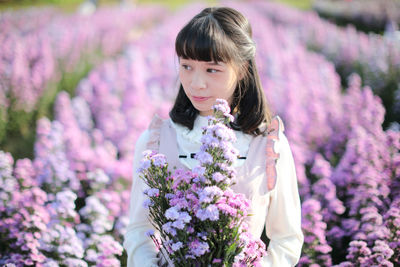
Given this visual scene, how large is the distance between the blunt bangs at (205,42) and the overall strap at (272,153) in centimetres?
37

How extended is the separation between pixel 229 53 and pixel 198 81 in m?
0.16

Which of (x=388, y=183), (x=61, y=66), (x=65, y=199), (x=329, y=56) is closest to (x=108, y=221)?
(x=65, y=199)

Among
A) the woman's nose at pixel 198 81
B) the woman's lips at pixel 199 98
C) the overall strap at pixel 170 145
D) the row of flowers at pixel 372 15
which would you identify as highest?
the row of flowers at pixel 372 15

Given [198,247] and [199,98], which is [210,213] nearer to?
[198,247]

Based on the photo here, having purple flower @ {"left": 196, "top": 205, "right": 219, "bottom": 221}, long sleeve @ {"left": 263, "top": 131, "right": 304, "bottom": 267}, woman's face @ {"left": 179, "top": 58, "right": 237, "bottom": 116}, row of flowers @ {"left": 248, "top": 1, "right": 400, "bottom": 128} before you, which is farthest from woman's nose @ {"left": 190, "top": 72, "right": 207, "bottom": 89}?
row of flowers @ {"left": 248, "top": 1, "right": 400, "bottom": 128}

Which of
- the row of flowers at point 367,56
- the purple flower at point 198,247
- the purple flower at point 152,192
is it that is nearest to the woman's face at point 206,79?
the purple flower at point 152,192

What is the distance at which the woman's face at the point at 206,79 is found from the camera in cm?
140

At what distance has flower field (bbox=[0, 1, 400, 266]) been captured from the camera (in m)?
2.09

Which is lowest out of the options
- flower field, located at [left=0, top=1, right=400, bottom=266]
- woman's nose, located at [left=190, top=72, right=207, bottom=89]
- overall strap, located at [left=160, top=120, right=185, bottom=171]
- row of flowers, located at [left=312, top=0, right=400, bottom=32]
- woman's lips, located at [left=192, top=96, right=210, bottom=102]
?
flower field, located at [left=0, top=1, right=400, bottom=266]

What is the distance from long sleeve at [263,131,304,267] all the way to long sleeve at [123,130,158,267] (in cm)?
49

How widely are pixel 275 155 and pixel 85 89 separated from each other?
3399mm

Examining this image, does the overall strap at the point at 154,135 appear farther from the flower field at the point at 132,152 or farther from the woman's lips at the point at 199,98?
the flower field at the point at 132,152

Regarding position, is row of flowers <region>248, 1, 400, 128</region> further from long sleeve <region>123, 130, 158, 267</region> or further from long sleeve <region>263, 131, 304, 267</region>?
long sleeve <region>123, 130, 158, 267</region>

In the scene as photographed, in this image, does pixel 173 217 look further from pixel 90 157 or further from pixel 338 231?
pixel 90 157
